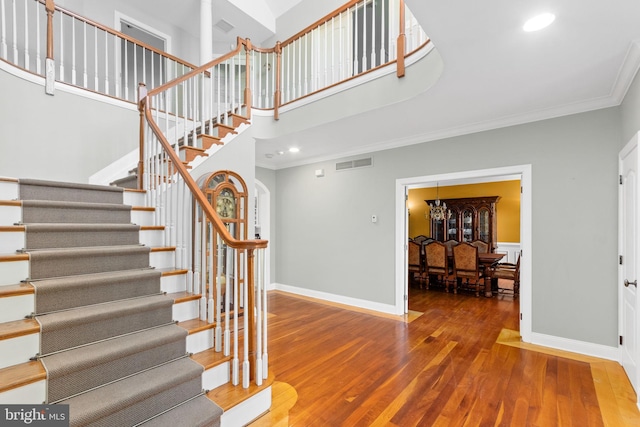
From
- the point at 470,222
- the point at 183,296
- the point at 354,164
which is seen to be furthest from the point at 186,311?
the point at 470,222

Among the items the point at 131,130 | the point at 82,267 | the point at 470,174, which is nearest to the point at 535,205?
the point at 470,174

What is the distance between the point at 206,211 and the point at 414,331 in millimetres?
3047

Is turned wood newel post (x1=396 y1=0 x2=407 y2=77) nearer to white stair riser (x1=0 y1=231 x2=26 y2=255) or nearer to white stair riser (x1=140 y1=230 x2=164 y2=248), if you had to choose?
white stair riser (x1=140 y1=230 x2=164 y2=248)

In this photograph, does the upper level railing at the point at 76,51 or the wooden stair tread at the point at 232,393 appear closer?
the wooden stair tread at the point at 232,393

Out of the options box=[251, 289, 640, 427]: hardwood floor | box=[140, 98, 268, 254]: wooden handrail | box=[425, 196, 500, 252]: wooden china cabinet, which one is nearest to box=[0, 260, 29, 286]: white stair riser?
box=[140, 98, 268, 254]: wooden handrail

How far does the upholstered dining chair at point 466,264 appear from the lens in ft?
18.2

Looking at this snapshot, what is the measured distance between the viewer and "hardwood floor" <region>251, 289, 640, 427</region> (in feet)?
7.01

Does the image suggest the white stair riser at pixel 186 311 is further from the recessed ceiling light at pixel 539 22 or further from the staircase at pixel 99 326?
the recessed ceiling light at pixel 539 22

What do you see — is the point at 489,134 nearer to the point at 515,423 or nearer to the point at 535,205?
the point at 535,205

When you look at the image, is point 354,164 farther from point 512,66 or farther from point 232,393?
point 232,393

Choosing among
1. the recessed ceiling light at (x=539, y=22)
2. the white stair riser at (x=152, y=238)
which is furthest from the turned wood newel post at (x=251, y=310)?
the recessed ceiling light at (x=539, y=22)

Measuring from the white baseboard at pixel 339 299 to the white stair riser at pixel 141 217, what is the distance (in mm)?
3348

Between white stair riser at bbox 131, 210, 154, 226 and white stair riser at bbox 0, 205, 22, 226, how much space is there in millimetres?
725

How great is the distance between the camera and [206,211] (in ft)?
6.96
